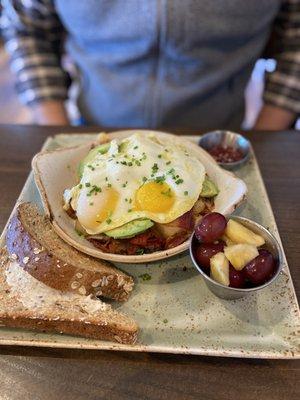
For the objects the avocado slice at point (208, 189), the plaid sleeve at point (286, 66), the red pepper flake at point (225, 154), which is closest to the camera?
the avocado slice at point (208, 189)

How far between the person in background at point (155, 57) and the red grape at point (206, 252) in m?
1.13

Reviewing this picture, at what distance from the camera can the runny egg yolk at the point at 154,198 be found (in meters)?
1.19

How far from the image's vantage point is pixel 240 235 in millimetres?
1112

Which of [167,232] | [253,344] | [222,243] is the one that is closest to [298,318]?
[253,344]

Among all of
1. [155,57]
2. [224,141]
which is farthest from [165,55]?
[224,141]

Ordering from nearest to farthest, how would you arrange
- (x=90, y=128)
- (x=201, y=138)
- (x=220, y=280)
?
(x=220, y=280) → (x=201, y=138) → (x=90, y=128)

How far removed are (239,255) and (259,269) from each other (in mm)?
62

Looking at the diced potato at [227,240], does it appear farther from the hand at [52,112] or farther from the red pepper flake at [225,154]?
the hand at [52,112]

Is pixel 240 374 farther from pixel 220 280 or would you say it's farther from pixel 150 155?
pixel 150 155

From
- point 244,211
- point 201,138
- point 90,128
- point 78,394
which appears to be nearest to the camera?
point 78,394

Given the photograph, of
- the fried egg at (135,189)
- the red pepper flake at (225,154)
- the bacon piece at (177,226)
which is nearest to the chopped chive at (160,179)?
the fried egg at (135,189)

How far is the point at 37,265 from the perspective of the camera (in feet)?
3.71

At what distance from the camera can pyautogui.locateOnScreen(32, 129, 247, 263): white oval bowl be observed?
117 cm

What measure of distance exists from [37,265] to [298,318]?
0.74 meters
